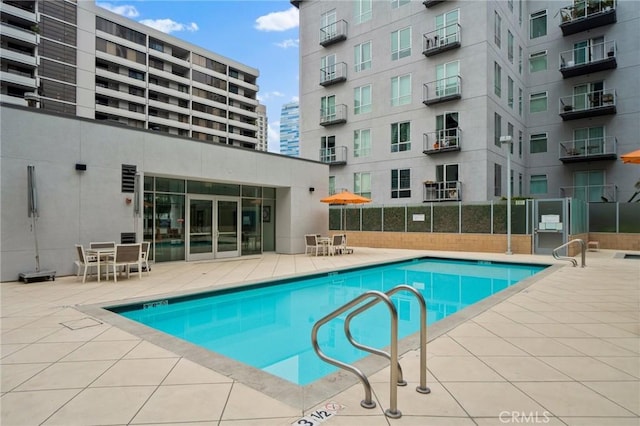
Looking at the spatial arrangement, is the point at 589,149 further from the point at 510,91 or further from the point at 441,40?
the point at 441,40

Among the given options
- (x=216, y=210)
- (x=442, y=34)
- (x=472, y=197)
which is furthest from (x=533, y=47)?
(x=216, y=210)

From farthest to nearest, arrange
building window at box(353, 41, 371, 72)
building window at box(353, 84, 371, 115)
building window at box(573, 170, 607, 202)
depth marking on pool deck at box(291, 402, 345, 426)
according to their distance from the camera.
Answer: building window at box(353, 41, 371, 72) < building window at box(353, 84, 371, 115) < building window at box(573, 170, 607, 202) < depth marking on pool deck at box(291, 402, 345, 426)

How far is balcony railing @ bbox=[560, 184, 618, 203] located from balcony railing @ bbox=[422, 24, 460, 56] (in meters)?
10.4

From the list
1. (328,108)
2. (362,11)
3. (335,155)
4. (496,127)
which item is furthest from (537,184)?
(362,11)

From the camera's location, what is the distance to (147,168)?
10320mm

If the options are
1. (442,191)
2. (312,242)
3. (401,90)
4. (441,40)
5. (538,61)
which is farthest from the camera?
(538,61)

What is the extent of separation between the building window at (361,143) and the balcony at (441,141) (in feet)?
11.8

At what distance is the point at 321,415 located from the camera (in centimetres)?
250

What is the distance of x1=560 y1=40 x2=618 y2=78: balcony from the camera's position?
19.2 m

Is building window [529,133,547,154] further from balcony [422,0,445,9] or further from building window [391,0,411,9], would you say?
building window [391,0,411,9]

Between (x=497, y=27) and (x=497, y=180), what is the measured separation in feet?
26.3

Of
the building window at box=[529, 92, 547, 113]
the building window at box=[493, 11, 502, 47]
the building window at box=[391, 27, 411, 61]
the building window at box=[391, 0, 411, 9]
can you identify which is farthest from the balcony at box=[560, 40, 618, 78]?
the building window at box=[391, 0, 411, 9]

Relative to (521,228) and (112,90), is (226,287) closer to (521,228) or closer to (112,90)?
(521,228)

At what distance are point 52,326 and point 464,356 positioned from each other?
5070 millimetres
